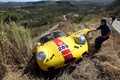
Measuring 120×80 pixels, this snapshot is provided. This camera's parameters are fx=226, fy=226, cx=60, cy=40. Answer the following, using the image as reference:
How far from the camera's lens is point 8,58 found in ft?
24.8

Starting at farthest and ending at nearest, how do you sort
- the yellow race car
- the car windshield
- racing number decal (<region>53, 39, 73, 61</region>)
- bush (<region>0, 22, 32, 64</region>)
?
the car windshield → bush (<region>0, 22, 32, 64</region>) → racing number decal (<region>53, 39, 73, 61</region>) → the yellow race car

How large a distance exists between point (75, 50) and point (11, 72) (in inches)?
85.2

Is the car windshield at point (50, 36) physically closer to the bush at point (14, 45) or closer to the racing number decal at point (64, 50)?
the bush at point (14, 45)

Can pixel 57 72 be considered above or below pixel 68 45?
below

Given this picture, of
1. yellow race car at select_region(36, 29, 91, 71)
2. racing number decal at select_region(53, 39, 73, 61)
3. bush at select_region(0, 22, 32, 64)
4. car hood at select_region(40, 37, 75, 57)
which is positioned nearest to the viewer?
yellow race car at select_region(36, 29, 91, 71)

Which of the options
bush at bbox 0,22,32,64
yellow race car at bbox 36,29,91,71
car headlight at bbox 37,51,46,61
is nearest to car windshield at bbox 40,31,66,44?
bush at bbox 0,22,32,64

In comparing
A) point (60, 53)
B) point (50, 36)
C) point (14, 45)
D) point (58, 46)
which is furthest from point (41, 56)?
point (50, 36)

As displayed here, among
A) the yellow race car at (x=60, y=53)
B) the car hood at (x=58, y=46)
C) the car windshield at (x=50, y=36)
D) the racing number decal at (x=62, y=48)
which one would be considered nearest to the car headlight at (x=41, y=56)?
the yellow race car at (x=60, y=53)

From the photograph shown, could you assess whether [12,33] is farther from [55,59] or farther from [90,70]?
[90,70]

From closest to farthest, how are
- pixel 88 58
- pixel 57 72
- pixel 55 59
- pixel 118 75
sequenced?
pixel 118 75, pixel 55 59, pixel 57 72, pixel 88 58

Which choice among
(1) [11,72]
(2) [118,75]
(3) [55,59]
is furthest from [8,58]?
(2) [118,75]

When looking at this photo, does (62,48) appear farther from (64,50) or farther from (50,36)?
(50,36)

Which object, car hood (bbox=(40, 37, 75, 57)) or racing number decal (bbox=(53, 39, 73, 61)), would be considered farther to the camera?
car hood (bbox=(40, 37, 75, 57))

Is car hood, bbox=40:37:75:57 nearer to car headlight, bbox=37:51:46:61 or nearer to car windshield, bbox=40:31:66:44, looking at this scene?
car headlight, bbox=37:51:46:61
